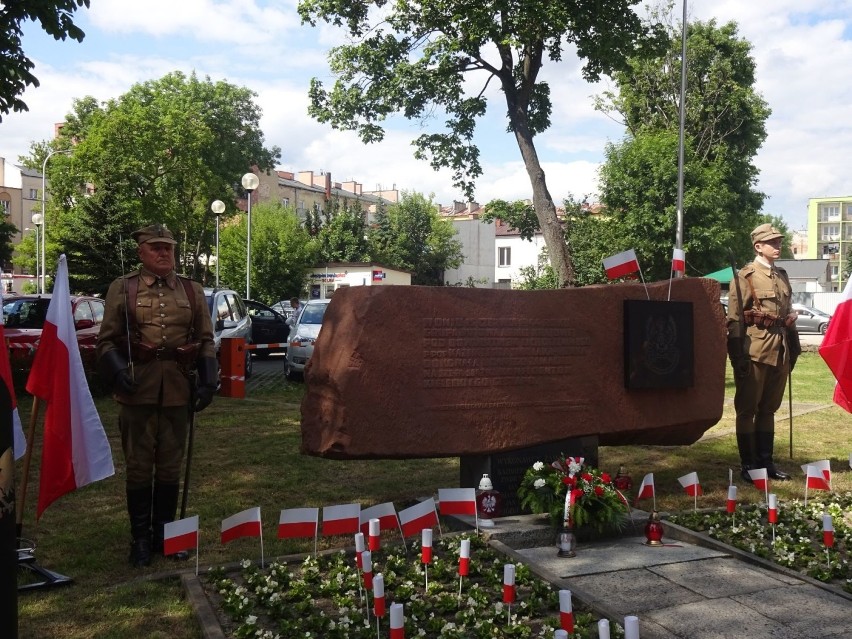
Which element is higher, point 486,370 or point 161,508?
point 486,370

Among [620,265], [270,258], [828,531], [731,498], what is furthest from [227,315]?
[270,258]

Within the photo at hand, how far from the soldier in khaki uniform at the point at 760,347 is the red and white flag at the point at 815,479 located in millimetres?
1100

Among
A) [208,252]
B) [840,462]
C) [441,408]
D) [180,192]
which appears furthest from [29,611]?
[208,252]

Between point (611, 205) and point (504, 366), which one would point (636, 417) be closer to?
point (504, 366)

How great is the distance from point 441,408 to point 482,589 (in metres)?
1.45

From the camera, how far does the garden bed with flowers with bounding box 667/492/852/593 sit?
16.0ft

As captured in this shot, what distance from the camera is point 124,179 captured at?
31.8 metres

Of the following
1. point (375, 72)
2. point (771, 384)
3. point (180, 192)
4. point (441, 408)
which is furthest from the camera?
point (180, 192)

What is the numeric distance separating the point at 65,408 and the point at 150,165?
99.0 feet

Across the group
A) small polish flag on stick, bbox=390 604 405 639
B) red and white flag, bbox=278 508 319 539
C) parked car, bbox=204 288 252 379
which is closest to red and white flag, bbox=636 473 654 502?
red and white flag, bbox=278 508 319 539

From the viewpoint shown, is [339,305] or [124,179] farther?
[124,179]

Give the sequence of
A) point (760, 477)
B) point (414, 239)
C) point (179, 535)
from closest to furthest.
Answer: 1. point (179, 535)
2. point (760, 477)
3. point (414, 239)

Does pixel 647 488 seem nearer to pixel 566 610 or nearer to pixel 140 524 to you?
pixel 566 610

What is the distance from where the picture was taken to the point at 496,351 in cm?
568
